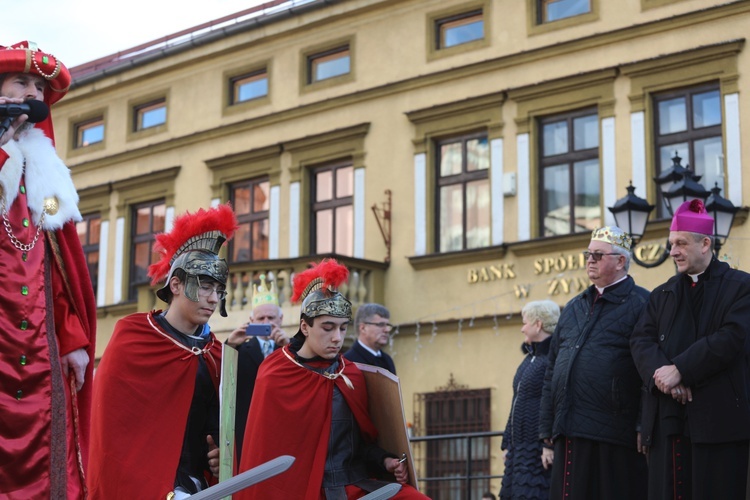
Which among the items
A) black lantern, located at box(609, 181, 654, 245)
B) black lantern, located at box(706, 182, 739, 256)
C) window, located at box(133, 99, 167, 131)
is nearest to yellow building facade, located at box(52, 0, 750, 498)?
window, located at box(133, 99, 167, 131)

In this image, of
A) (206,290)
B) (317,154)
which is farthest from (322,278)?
(317,154)

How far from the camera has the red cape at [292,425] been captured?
24.5 ft

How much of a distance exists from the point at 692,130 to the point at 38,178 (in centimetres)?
1507

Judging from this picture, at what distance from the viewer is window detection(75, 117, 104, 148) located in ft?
95.8

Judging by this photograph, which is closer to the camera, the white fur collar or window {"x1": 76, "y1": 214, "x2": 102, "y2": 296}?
the white fur collar

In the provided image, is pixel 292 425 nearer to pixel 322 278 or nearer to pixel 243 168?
pixel 322 278

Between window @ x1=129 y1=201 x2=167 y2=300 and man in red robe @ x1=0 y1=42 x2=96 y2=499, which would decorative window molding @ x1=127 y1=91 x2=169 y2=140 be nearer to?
window @ x1=129 y1=201 x2=167 y2=300

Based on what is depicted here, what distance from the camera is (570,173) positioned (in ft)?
68.6

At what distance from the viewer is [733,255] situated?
18.7 meters

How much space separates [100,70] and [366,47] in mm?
8343

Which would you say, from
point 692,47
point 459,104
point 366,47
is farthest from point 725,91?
point 366,47

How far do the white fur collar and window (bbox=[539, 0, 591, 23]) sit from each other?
1594 cm

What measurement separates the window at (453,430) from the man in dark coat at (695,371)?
43.6 ft

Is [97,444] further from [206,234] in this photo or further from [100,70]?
[100,70]
